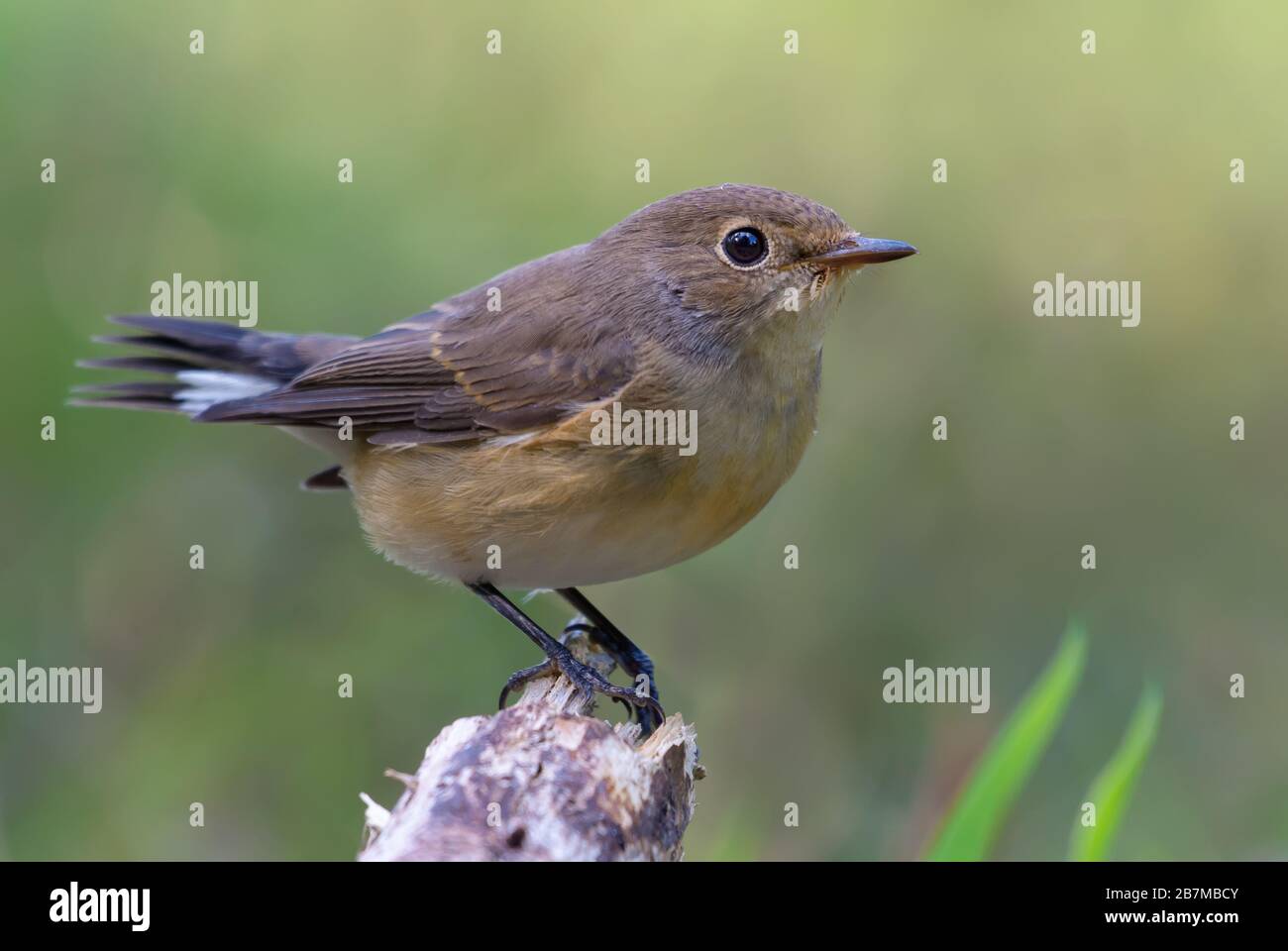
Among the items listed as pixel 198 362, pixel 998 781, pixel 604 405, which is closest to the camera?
pixel 998 781

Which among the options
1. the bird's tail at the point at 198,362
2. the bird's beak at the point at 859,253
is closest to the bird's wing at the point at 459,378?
the bird's tail at the point at 198,362

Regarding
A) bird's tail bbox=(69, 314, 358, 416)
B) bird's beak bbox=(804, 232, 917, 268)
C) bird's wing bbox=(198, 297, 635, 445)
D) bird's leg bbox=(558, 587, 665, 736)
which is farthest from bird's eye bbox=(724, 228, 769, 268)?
bird's tail bbox=(69, 314, 358, 416)

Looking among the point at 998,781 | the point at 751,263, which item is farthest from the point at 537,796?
the point at 751,263

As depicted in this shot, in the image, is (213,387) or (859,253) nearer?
(859,253)

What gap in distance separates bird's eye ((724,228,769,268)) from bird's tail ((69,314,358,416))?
1948 mm

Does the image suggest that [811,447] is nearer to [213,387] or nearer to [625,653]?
[625,653]

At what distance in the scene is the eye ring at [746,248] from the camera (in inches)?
183

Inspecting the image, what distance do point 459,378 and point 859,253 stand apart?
157 centimetres

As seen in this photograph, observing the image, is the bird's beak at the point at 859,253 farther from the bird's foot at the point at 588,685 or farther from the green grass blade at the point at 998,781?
the bird's foot at the point at 588,685

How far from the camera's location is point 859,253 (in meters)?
4.50

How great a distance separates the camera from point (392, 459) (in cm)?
515

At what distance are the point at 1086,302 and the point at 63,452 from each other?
5.20 metres

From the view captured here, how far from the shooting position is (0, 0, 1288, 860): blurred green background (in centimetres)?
618
